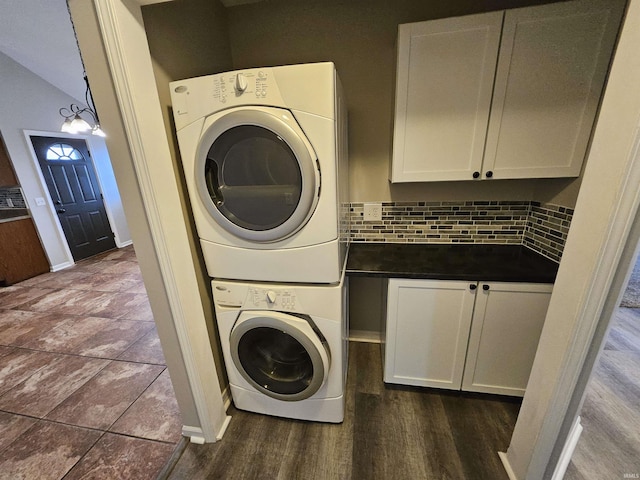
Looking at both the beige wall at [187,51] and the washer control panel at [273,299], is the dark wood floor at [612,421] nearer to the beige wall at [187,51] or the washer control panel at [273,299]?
the washer control panel at [273,299]

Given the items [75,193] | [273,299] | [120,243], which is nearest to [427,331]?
[273,299]

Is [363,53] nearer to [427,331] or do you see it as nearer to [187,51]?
[187,51]

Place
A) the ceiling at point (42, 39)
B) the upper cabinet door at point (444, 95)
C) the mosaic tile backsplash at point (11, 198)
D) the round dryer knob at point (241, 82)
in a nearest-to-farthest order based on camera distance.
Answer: the round dryer knob at point (241, 82) → the upper cabinet door at point (444, 95) → the ceiling at point (42, 39) → the mosaic tile backsplash at point (11, 198)

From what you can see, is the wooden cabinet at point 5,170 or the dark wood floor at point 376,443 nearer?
the dark wood floor at point 376,443

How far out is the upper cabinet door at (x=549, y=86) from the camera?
1.04m

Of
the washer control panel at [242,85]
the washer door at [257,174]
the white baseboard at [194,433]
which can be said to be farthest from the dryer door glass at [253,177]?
the white baseboard at [194,433]

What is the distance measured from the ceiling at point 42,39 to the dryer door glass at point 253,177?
303 centimetres

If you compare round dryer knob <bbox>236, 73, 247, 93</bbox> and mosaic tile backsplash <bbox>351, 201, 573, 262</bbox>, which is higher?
round dryer knob <bbox>236, 73, 247, 93</bbox>

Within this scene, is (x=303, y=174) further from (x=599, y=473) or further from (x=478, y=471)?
(x=599, y=473)

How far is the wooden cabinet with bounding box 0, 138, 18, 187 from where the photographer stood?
3242 millimetres

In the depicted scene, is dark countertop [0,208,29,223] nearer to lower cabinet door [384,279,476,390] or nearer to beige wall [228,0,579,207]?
beige wall [228,0,579,207]

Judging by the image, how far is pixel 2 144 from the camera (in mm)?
3234

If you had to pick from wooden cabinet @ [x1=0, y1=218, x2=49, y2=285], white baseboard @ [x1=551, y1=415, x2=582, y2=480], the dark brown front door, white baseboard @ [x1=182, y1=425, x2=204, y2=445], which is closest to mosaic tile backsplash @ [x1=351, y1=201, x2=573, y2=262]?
white baseboard @ [x1=551, y1=415, x2=582, y2=480]

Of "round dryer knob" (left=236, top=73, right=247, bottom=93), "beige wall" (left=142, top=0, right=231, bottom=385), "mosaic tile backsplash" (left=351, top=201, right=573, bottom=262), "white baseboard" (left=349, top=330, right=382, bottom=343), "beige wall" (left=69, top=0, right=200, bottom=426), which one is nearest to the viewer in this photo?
"beige wall" (left=69, top=0, right=200, bottom=426)
